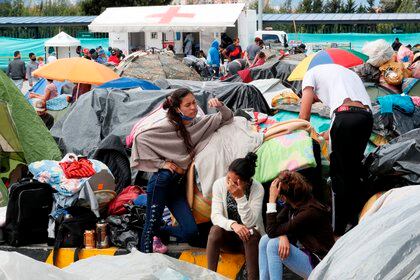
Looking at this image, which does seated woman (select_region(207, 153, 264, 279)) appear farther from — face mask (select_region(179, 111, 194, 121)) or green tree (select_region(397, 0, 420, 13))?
green tree (select_region(397, 0, 420, 13))

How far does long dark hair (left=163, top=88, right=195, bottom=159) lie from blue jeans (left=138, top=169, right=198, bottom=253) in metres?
0.31

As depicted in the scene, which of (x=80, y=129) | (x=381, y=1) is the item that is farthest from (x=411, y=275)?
(x=381, y=1)

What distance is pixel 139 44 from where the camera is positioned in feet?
118

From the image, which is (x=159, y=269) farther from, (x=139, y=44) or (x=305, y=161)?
(x=139, y=44)

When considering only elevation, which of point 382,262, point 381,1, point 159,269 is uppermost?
point 382,262

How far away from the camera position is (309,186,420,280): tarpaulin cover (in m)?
3.44

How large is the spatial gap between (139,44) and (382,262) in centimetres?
3286

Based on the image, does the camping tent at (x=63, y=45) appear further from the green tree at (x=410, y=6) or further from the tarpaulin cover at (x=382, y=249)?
the green tree at (x=410, y=6)

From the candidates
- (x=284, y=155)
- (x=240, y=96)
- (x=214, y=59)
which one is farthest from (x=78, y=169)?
(x=214, y=59)

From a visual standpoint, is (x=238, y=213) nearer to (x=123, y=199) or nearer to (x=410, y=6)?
(x=123, y=199)

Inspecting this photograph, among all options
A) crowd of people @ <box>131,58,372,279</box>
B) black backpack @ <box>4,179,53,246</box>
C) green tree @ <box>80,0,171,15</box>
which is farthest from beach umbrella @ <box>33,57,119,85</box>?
green tree @ <box>80,0,171,15</box>

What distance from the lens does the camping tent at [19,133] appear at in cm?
968

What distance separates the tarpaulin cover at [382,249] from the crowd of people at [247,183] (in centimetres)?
229

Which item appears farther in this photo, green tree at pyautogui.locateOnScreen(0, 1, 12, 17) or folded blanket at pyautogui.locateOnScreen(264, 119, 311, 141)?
green tree at pyautogui.locateOnScreen(0, 1, 12, 17)
